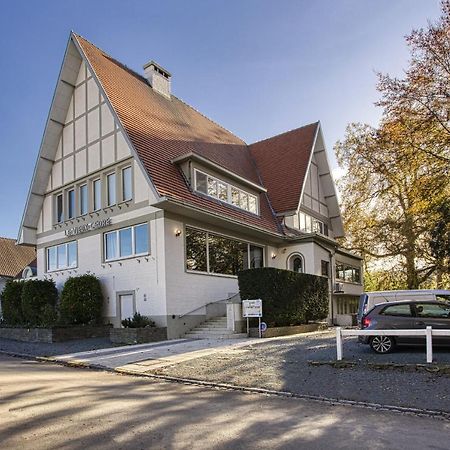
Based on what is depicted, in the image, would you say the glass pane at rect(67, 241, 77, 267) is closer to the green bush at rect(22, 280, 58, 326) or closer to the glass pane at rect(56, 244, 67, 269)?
the glass pane at rect(56, 244, 67, 269)

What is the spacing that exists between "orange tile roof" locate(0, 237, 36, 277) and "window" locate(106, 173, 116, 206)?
2073 centimetres

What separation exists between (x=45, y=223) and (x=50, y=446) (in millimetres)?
21624

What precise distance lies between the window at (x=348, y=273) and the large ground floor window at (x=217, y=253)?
24.8 ft

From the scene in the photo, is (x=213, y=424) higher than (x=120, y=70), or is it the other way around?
(x=120, y=70)

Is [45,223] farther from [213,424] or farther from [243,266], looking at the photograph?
[213,424]

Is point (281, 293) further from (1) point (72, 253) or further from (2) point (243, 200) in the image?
(1) point (72, 253)

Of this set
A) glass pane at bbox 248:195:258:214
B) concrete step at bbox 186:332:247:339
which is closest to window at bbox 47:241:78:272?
concrete step at bbox 186:332:247:339

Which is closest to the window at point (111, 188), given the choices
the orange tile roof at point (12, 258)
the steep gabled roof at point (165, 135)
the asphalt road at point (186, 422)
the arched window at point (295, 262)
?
the steep gabled roof at point (165, 135)

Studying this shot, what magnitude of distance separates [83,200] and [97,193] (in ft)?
4.39

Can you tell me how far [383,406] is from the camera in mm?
7738

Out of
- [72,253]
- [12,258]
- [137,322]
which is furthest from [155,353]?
[12,258]

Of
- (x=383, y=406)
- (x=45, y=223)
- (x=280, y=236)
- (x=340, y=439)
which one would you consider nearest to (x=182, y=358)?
(x=383, y=406)

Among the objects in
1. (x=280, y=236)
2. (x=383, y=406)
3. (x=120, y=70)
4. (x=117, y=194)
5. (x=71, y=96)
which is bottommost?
(x=383, y=406)

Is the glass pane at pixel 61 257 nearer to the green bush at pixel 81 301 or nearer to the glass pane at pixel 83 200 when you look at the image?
the glass pane at pixel 83 200
